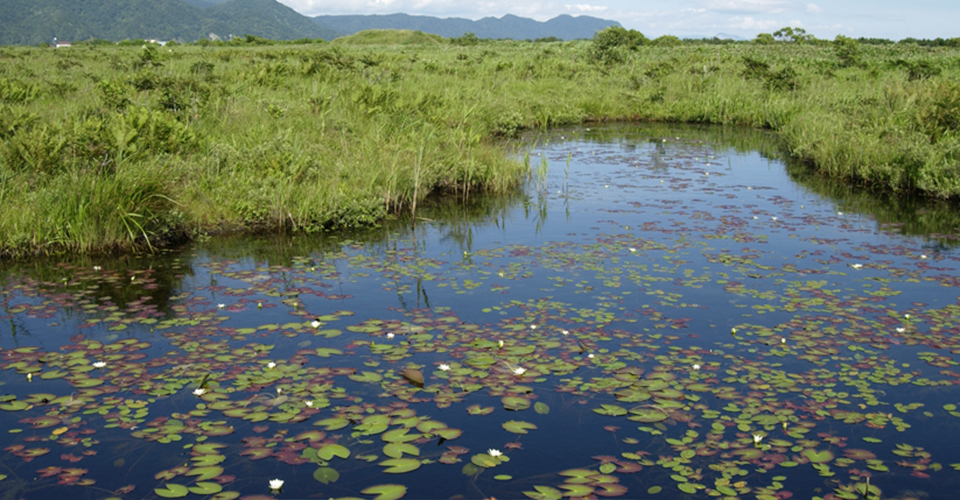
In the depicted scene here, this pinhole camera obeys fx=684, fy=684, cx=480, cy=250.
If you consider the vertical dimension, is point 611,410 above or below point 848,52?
below

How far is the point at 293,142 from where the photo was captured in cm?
958

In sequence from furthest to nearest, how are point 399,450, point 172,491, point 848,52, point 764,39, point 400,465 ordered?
point 764,39 → point 848,52 → point 399,450 → point 400,465 → point 172,491

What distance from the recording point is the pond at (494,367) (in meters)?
3.47

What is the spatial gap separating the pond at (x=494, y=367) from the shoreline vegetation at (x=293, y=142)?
19.6 inches

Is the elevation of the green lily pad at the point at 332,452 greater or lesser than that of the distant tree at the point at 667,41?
lesser

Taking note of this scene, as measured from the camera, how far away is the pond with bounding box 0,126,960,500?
3469 mm

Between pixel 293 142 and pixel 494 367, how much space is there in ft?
20.1

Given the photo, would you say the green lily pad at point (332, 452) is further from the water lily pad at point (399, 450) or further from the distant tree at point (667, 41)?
the distant tree at point (667, 41)

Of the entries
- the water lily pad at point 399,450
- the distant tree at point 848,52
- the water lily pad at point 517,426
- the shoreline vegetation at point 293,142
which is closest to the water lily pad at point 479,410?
the water lily pad at point 517,426

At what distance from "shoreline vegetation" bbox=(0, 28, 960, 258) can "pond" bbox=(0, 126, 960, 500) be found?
498 millimetres

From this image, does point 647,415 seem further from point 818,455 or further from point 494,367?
point 494,367

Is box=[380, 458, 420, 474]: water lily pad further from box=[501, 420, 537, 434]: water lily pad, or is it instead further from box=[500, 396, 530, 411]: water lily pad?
box=[500, 396, 530, 411]: water lily pad

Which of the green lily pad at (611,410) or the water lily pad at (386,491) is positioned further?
the green lily pad at (611,410)

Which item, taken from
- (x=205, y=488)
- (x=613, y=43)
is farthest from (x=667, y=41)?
(x=205, y=488)
